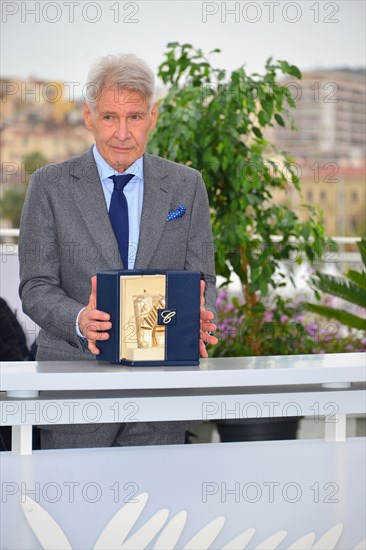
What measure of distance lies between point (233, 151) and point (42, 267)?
2367 millimetres

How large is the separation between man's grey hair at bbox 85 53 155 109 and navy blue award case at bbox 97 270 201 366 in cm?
47

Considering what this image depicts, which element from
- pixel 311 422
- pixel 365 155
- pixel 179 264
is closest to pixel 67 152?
pixel 365 155

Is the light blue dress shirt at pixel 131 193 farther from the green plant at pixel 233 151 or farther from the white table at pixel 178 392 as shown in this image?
the green plant at pixel 233 151

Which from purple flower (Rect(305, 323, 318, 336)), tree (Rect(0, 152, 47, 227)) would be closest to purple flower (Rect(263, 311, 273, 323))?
purple flower (Rect(305, 323, 318, 336))

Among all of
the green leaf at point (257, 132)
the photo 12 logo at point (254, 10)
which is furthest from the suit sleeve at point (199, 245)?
the photo 12 logo at point (254, 10)

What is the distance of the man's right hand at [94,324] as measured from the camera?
2.20m

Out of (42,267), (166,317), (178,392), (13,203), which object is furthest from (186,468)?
(13,203)

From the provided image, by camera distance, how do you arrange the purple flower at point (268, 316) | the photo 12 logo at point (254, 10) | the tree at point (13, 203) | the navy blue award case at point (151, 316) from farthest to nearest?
the tree at point (13, 203) < the photo 12 logo at point (254, 10) < the purple flower at point (268, 316) < the navy blue award case at point (151, 316)

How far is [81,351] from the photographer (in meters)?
2.47

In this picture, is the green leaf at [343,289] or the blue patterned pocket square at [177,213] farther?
the green leaf at [343,289]

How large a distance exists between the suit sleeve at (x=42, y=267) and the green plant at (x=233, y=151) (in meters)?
2.08

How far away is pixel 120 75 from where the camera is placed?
240 cm

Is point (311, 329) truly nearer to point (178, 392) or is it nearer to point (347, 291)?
point (347, 291)

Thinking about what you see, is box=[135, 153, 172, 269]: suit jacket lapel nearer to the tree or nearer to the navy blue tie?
the navy blue tie
